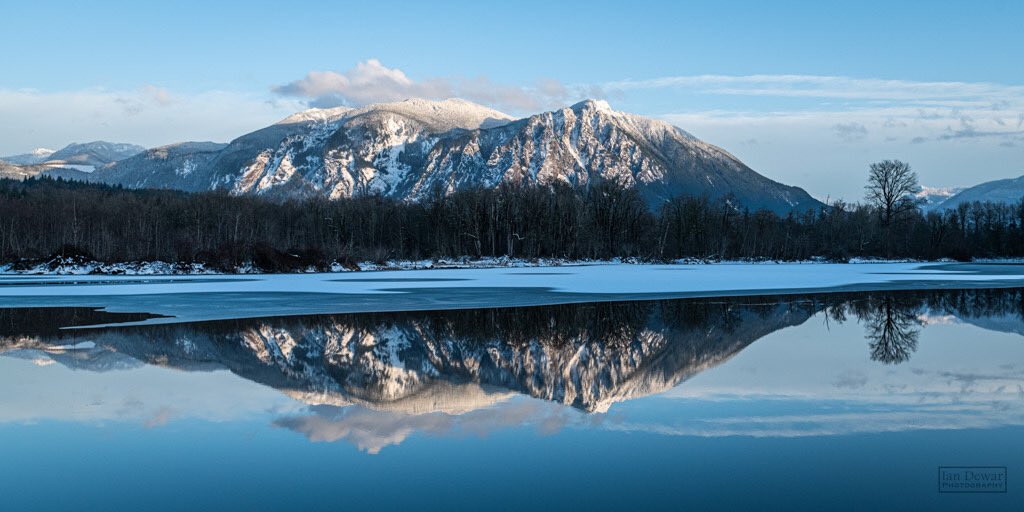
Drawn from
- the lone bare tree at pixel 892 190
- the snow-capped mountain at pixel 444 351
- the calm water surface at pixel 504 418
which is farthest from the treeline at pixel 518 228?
the calm water surface at pixel 504 418

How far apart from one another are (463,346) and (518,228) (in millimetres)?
79029

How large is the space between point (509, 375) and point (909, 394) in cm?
637

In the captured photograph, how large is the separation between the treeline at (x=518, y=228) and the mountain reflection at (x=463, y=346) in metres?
64.2

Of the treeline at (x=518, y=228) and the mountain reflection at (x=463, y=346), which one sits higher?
the treeline at (x=518, y=228)

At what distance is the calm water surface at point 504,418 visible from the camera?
703 cm

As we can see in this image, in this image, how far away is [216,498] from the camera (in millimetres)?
6852

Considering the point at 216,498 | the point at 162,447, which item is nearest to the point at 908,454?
the point at 216,498

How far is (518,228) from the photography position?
95.2 m

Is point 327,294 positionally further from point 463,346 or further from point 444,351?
point 444,351

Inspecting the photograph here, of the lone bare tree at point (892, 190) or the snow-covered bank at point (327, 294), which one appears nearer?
the snow-covered bank at point (327, 294)

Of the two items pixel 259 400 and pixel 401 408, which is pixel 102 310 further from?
pixel 401 408

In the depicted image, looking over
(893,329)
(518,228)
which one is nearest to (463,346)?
(893,329)

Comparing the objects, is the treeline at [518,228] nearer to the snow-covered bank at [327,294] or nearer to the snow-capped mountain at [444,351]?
the snow-covered bank at [327,294]

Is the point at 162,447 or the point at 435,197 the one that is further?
the point at 435,197
